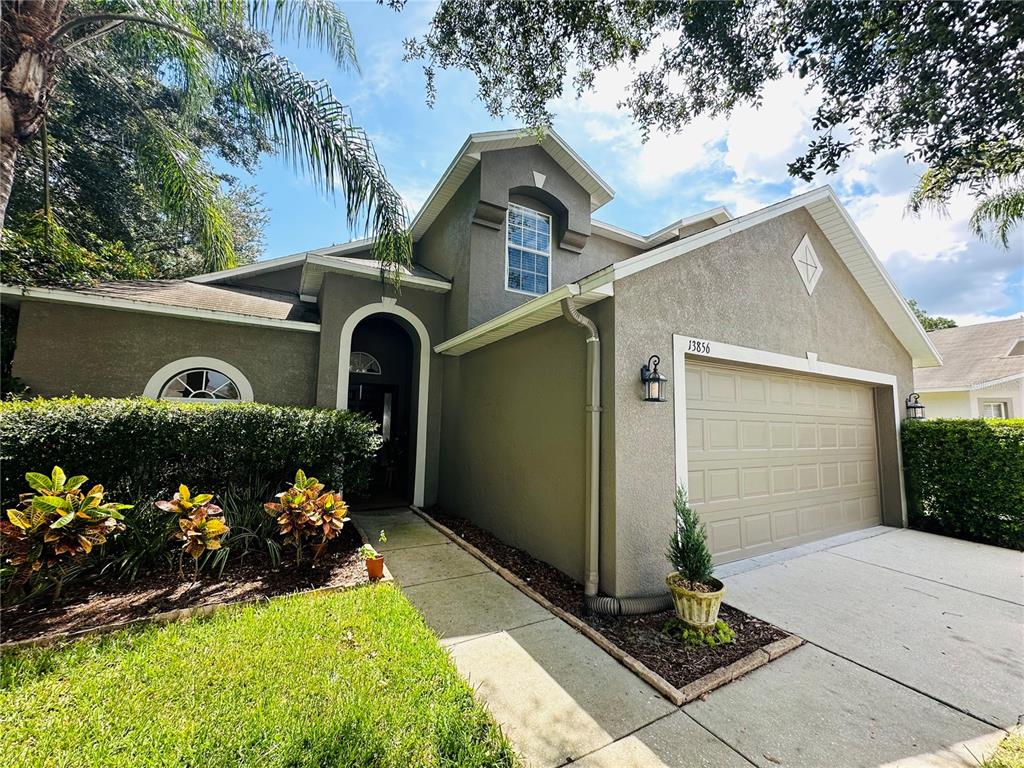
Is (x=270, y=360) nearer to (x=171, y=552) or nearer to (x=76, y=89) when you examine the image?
(x=171, y=552)

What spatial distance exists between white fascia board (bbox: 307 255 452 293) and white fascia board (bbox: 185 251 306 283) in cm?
220

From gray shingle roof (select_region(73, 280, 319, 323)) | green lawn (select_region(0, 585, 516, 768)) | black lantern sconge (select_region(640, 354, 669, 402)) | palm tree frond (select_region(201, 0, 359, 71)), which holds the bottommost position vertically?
green lawn (select_region(0, 585, 516, 768))

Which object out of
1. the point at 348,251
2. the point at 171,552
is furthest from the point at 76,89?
the point at 171,552

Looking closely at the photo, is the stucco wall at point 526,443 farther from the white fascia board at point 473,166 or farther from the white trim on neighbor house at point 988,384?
the white trim on neighbor house at point 988,384

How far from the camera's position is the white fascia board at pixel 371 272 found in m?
7.57

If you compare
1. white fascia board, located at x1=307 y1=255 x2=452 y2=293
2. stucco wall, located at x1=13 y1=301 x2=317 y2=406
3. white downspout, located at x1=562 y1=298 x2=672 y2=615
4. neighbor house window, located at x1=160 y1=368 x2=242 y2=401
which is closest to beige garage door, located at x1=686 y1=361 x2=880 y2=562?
white downspout, located at x1=562 y1=298 x2=672 y2=615

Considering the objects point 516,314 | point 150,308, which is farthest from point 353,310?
point 516,314

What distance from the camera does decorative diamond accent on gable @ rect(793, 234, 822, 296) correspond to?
6316 mm

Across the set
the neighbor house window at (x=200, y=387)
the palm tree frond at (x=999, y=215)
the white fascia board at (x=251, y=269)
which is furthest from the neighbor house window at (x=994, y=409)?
the neighbor house window at (x=200, y=387)

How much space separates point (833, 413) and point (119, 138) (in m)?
18.7

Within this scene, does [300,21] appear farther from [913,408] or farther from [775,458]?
[913,408]

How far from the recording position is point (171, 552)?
15.0ft

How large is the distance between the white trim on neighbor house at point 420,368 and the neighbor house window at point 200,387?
6.00 feet

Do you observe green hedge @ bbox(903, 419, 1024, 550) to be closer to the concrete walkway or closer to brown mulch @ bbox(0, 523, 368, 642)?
the concrete walkway
